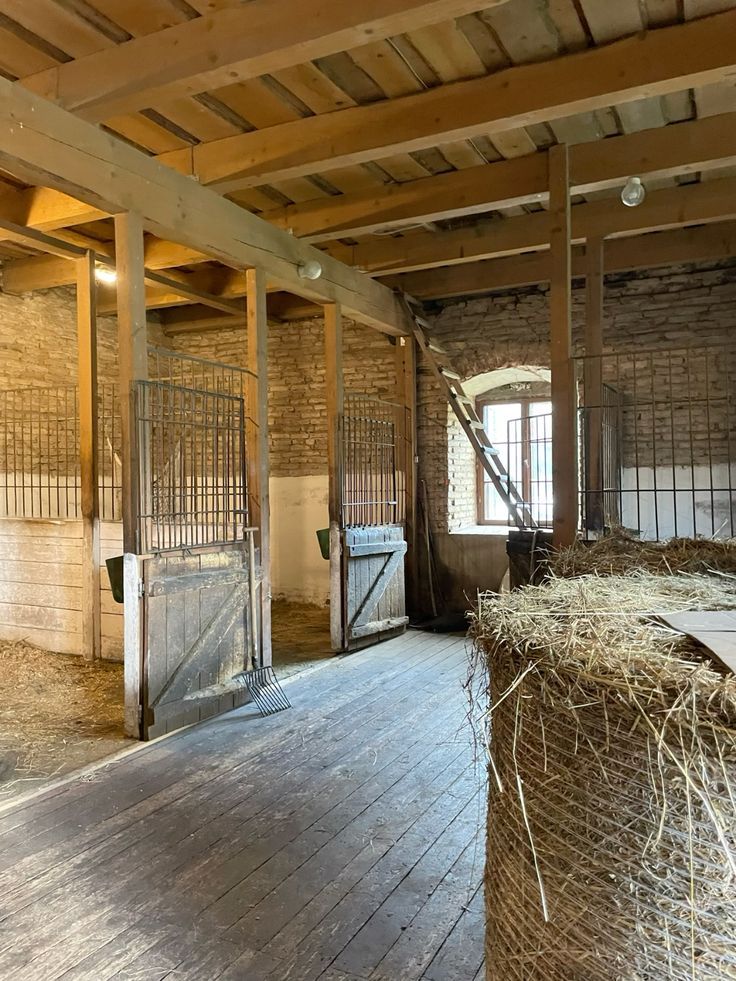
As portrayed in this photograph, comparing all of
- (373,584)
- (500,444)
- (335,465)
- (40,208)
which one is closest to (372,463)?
(335,465)

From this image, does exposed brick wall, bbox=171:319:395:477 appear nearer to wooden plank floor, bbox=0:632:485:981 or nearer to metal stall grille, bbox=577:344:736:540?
metal stall grille, bbox=577:344:736:540

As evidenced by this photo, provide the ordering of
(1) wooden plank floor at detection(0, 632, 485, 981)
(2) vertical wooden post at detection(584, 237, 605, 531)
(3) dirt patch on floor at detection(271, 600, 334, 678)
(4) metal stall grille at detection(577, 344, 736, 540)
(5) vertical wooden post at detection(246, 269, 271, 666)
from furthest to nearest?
(4) metal stall grille at detection(577, 344, 736, 540) → (3) dirt patch on floor at detection(271, 600, 334, 678) → (2) vertical wooden post at detection(584, 237, 605, 531) → (5) vertical wooden post at detection(246, 269, 271, 666) → (1) wooden plank floor at detection(0, 632, 485, 981)

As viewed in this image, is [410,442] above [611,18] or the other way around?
the other way around

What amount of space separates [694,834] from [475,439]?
5620mm

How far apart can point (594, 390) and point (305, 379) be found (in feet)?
12.0

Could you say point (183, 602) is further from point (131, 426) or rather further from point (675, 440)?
point (675, 440)

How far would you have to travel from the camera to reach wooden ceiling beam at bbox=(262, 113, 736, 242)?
14.3ft

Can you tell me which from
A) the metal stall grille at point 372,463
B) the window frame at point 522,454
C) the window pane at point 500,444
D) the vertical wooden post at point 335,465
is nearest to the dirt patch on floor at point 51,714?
the vertical wooden post at point 335,465

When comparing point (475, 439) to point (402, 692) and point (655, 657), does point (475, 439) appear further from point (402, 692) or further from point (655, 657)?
point (655, 657)

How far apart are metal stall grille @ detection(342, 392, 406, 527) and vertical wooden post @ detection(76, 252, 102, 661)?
6.41ft

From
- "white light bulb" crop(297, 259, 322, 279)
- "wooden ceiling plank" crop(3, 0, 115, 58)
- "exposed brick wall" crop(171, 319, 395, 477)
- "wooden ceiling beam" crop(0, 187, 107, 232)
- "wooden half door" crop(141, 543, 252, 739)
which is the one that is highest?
"wooden ceiling plank" crop(3, 0, 115, 58)

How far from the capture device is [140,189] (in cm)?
390

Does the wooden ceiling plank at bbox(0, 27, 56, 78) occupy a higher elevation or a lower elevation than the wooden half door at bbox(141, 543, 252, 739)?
higher

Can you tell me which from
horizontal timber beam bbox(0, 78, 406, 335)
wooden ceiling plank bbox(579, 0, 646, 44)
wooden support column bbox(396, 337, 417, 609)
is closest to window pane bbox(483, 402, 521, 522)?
wooden support column bbox(396, 337, 417, 609)
